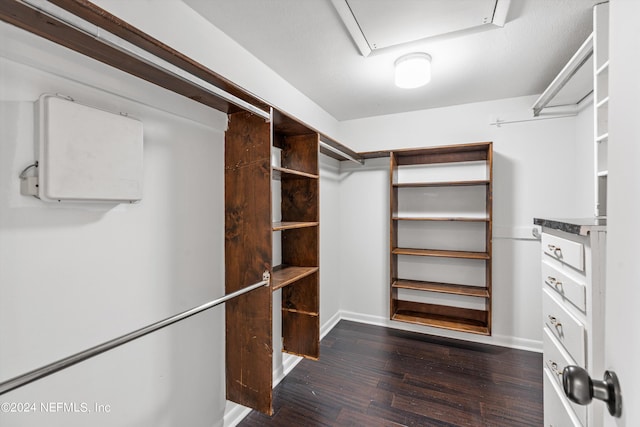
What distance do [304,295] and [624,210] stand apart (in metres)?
1.97

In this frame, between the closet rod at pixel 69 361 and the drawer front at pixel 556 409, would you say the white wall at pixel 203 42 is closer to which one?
the closet rod at pixel 69 361

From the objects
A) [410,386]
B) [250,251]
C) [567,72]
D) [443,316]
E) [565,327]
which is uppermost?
[567,72]

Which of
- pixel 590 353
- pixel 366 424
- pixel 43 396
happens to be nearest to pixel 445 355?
pixel 366 424

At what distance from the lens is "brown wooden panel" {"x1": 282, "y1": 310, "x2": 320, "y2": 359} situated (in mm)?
2193

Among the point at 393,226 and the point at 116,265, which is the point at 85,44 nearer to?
the point at 116,265

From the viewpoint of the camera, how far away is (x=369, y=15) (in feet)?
4.91

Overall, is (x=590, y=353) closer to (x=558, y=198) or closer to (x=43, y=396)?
(x=43, y=396)

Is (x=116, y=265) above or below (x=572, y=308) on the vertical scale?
above

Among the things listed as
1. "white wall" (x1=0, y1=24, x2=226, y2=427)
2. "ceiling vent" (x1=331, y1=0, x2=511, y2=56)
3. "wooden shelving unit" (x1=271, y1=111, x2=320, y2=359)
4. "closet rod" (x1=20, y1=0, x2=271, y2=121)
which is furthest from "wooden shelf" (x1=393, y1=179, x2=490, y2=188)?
"closet rod" (x1=20, y1=0, x2=271, y2=121)

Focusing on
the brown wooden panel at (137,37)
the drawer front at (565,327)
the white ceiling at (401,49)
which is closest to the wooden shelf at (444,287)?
the drawer front at (565,327)

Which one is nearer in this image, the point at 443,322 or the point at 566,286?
the point at 566,286

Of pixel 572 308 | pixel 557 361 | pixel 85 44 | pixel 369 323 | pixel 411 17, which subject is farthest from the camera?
pixel 369 323

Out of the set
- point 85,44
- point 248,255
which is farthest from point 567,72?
point 85,44

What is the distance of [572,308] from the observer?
1091mm
